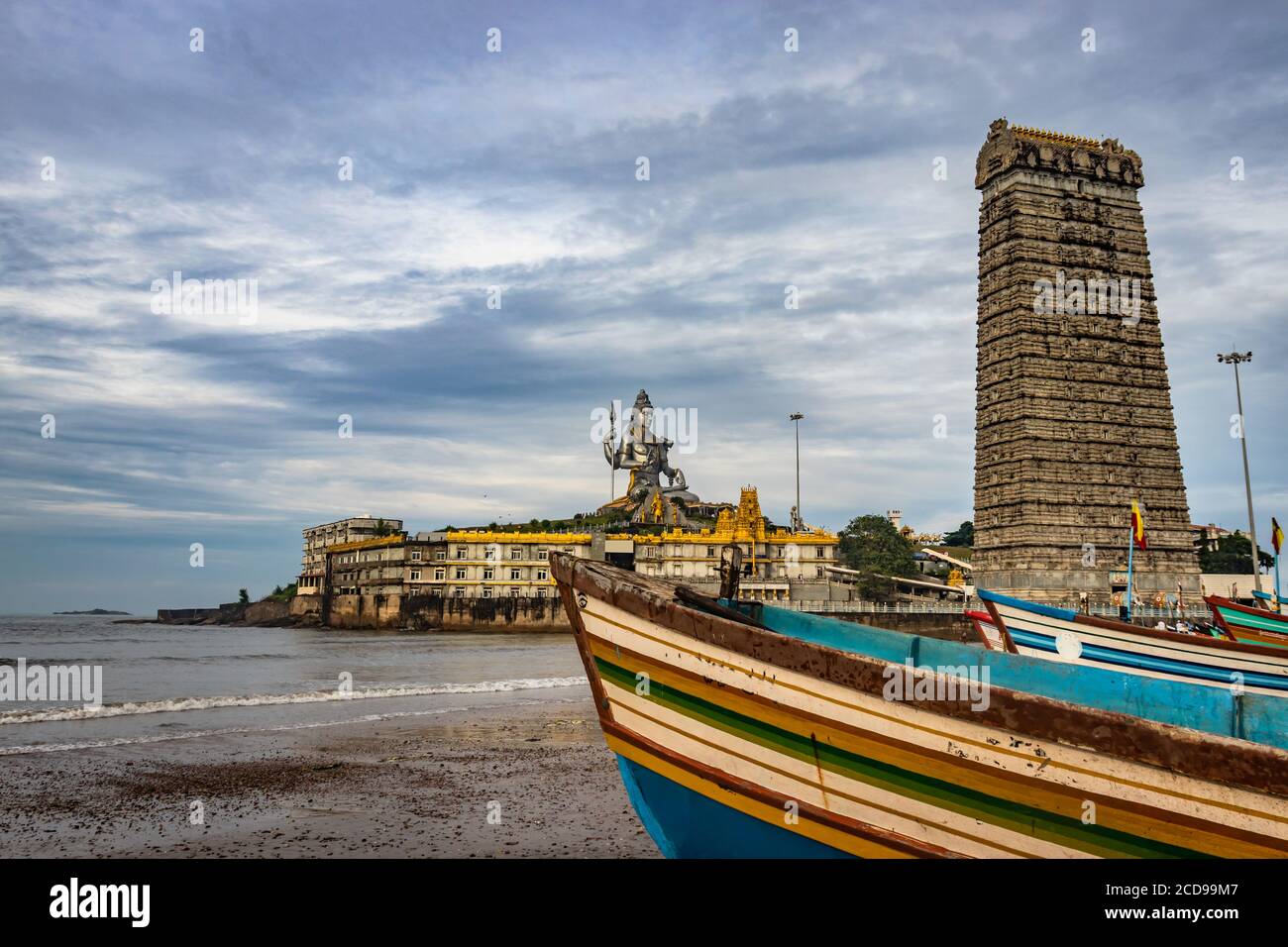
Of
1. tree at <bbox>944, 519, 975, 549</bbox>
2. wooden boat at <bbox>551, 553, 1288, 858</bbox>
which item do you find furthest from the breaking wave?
tree at <bbox>944, 519, 975, 549</bbox>

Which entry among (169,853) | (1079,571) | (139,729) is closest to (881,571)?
(1079,571)

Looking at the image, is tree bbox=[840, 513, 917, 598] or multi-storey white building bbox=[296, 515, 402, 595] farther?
multi-storey white building bbox=[296, 515, 402, 595]

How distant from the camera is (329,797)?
39.0 ft

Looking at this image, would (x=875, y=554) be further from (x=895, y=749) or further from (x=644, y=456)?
(x=895, y=749)

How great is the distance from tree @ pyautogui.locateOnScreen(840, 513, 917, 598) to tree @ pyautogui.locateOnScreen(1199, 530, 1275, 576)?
36.5m

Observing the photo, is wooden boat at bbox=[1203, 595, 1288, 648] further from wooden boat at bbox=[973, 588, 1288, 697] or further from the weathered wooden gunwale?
the weathered wooden gunwale

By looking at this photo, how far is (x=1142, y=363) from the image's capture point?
3073 inches

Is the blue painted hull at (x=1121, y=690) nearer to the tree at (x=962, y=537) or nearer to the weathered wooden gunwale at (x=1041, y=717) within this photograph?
the weathered wooden gunwale at (x=1041, y=717)

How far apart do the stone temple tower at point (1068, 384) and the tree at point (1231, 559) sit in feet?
138

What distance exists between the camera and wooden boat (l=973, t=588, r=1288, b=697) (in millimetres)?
15336

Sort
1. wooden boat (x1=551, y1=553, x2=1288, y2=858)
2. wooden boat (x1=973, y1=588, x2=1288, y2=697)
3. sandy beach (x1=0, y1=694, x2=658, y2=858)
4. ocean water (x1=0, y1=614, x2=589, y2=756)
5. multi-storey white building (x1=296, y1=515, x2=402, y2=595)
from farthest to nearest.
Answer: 1. multi-storey white building (x1=296, y1=515, x2=402, y2=595)
2. ocean water (x1=0, y1=614, x2=589, y2=756)
3. wooden boat (x1=973, y1=588, x2=1288, y2=697)
4. sandy beach (x1=0, y1=694, x2=658, y2=858)
5. wooden boat (x1=551, y1=553, x2=1288, y2=858)

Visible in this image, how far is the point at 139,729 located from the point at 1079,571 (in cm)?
6948

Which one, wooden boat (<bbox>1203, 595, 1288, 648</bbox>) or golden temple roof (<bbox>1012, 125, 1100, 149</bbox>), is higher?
golden temple roof (<bbox>1012, 125, 1100, 149</bbox>)
